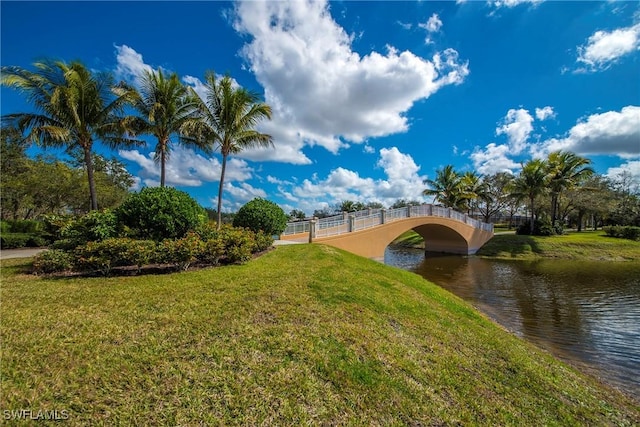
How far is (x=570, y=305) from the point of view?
33.7 feet

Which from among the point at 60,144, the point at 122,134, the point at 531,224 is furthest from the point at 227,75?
the point at 531,224

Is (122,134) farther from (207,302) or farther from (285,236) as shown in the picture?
(207,302)

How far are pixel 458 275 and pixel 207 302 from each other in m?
16.1

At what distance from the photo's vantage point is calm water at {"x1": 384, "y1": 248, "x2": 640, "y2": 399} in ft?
20.4

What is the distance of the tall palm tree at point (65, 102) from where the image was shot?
11.6 metres

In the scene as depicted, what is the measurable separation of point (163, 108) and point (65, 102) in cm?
375

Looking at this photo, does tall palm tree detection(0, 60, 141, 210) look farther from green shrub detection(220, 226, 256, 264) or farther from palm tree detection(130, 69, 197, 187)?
green shrub detection(220, 226, 256, 264)

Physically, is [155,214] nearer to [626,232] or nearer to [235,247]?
[235,247]

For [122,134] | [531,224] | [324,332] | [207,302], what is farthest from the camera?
[531,224]

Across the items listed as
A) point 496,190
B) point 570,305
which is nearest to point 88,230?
point 570,305

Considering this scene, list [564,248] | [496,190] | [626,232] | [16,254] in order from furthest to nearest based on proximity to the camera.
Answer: [496,190], [626,232], [564,248], [16,254]

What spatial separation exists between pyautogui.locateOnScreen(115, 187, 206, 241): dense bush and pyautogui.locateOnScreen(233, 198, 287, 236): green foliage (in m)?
3.95

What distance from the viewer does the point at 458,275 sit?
16.9m

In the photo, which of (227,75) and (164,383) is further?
(227,75)
